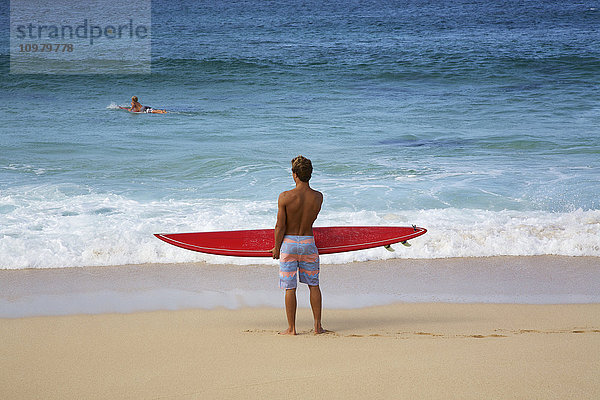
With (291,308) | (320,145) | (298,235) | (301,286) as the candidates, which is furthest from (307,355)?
(320,145)

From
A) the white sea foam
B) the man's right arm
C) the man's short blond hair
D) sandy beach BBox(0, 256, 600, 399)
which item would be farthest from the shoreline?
the man's short blond hair

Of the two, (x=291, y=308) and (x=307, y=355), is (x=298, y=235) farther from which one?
(x=307, y=355)

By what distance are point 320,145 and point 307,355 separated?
28.7 feet

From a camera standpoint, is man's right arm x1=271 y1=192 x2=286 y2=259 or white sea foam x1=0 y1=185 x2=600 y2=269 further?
white sea foam x1=0 y1=185 x2=600 y2=269

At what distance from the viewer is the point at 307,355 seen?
11.9 ft

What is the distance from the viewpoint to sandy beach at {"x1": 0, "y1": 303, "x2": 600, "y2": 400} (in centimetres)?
314

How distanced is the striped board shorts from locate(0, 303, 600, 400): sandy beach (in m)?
0.41

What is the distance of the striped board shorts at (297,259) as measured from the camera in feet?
13.2

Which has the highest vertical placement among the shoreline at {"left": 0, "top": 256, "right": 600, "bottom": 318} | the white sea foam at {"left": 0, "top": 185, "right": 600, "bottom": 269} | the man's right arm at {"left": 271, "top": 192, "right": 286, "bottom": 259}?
the man's right arm at {"left": 271, "top": 192, "right": 286, "bottom": 259}

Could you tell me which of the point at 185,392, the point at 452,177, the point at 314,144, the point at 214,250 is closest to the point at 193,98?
the point at 314,144

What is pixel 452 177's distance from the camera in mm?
9648

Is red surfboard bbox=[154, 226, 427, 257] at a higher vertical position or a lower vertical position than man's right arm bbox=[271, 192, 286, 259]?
lower

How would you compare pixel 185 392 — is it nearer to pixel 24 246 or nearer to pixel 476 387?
pixel 476 387

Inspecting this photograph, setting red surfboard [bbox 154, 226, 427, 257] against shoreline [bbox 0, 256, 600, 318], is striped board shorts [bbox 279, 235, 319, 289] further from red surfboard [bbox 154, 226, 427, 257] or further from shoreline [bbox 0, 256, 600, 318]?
shoreline [bbox 0, 256, 600, 318]
